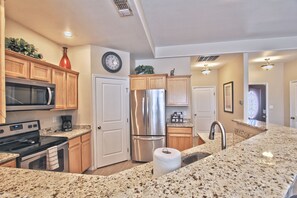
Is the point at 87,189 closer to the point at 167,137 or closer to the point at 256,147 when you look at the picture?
the point at 256,147

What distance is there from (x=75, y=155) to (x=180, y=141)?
7.10 ft

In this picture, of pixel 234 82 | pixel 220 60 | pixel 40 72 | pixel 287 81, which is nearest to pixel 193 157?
pixel 40 72

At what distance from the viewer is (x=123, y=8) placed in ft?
6.89

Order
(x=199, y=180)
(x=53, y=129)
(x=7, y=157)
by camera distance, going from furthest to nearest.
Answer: (x=53, y=129) < (x=7, y=157) < (x=199, y=180)

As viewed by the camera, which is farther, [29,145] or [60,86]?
[60,86]

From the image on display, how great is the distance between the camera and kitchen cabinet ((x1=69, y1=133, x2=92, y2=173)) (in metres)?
2.71

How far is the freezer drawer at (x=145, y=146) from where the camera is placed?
3.61 m

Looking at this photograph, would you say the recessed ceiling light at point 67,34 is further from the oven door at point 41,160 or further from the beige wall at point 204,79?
the beige wall at point 204,79

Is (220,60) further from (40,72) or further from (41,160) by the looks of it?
(41,160)

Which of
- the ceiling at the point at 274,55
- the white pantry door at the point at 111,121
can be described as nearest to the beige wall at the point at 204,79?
the ceiling at the point at 274,55

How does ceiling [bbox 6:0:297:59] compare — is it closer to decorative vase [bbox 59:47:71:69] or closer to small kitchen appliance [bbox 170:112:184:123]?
decorative vase [bbox 59:47:71:69]

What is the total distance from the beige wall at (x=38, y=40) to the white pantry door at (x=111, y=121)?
956 millimetres

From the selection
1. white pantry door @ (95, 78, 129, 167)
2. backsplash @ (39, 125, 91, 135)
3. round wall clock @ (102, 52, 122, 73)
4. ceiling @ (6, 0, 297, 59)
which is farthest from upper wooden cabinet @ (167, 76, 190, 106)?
backsplash @ (39, 125, 91, 135)

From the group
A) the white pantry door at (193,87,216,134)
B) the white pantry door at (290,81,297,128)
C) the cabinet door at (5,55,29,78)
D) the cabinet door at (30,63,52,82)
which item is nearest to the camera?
the cabinet door at (5,55,29,78)
